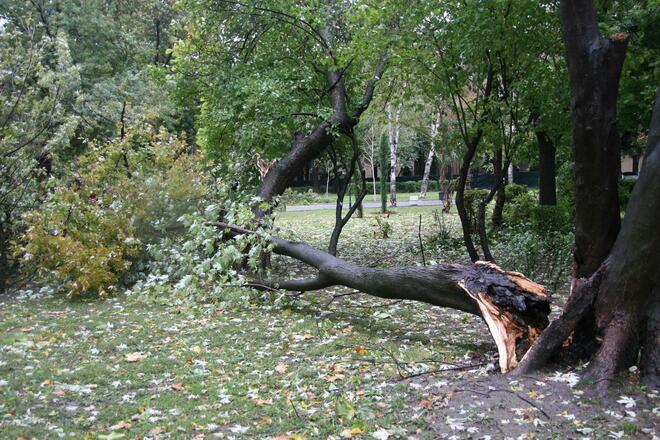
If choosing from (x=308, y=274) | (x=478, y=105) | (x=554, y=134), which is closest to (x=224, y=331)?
(x=308, y=274)

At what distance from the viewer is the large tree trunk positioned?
391 centimetres

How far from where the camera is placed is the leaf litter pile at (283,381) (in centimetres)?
363

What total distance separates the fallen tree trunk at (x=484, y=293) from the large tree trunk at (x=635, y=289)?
0.66 meters

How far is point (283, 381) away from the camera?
4.68 m

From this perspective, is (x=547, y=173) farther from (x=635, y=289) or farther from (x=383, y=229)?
(x=635, y=289)

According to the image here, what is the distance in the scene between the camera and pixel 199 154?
10969 millimetres

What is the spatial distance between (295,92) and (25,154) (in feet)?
15.5

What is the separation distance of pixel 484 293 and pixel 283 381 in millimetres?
1868

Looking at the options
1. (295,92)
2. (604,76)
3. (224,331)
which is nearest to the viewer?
(604,76)

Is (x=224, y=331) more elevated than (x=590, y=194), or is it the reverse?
(x=590, y=194)

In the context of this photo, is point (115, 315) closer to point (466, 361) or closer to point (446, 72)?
point (466, 361)

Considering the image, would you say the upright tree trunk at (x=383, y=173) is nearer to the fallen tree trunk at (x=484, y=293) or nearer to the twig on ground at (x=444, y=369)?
the fallen tree trunk at (x=484, y=293)

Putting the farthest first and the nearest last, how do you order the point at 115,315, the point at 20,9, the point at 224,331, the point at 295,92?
the point at 20,9 → the point at 295,92 → the point at 115,315 → the point at 224,331

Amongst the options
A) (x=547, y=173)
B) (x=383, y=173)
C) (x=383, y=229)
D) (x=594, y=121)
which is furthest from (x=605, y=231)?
(x=383, y=173)
